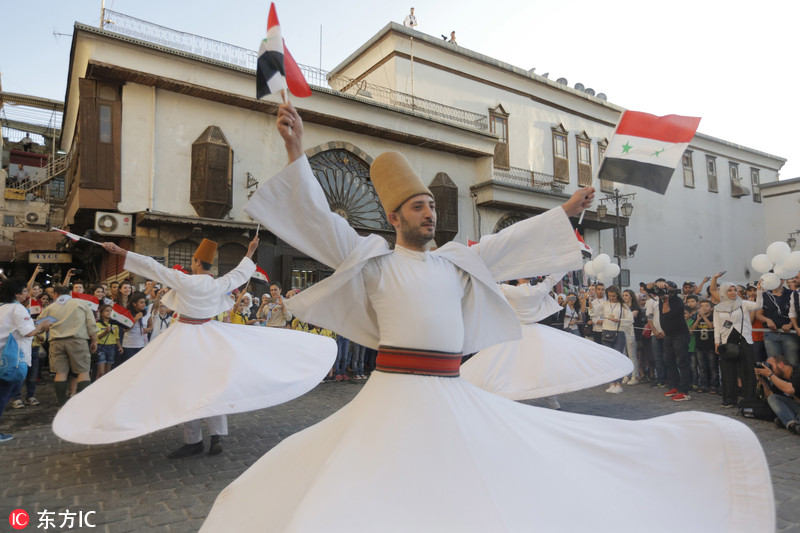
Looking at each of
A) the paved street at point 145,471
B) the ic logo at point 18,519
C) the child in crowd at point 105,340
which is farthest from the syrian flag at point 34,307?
the ic logo at point 18,519

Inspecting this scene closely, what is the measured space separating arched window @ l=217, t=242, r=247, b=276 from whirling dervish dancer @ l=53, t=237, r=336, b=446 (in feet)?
35.5

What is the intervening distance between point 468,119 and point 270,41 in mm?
21421

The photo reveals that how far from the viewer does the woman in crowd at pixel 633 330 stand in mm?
11437

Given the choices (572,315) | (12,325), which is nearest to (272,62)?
(12,325)

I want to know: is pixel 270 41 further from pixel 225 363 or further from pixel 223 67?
pixel 223 67

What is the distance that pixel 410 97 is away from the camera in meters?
21.7

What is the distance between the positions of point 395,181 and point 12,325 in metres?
5.95

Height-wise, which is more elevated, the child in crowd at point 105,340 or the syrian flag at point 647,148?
the syrian flag at point 647,148

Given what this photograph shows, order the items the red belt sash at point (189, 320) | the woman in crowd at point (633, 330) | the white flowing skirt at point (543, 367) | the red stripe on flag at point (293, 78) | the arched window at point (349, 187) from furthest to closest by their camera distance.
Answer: the arched window at point (349, 187) < the woman in crowd at point (633, 330) < the white flowing skirt at point (543, 367) < the red belt sash at point (189, 320) < the red stripe on flag at point (293, 78)

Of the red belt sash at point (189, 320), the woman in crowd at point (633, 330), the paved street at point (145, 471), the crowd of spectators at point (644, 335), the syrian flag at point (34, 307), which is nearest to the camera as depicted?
the paved street at point (145, 471)

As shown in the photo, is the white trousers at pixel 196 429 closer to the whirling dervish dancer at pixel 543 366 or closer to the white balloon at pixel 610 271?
the whirling dervish dancer at pixel 543 366

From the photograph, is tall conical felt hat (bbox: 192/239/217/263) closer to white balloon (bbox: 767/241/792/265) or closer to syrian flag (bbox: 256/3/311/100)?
syrian flag (bbox: 256/3/311/100)

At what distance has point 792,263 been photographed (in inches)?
344

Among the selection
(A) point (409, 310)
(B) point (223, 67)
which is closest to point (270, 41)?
(A) point (409, 310)
